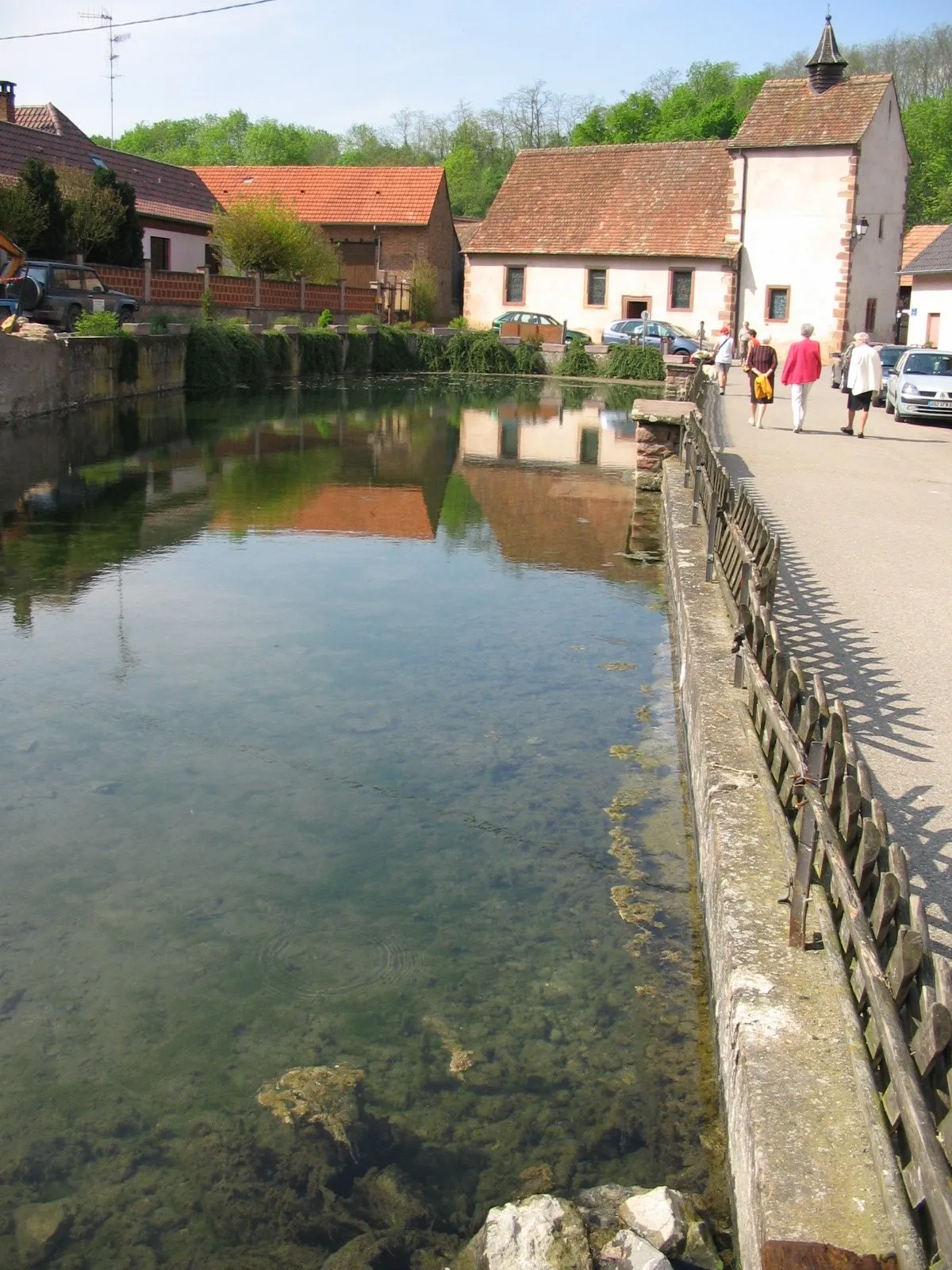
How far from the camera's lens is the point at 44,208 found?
34.2m

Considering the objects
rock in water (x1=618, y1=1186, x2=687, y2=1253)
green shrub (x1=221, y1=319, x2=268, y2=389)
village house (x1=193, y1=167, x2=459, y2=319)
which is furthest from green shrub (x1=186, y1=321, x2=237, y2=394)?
rock in water (x1=618, y1=1186, x2=687, y2=1253)

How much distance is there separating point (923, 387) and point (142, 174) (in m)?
35.3

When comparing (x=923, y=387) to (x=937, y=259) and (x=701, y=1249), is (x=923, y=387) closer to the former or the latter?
(x=937, y=259)

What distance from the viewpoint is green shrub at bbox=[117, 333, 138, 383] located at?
2631cm

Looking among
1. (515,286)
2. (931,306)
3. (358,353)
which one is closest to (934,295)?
(931,306)

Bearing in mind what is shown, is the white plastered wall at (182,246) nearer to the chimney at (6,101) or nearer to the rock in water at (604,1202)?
the chimney at (6,101)

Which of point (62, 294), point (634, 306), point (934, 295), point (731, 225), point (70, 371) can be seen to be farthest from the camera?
point (634, 306)

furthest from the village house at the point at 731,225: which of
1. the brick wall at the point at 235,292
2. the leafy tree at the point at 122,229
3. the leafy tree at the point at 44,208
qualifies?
the leafy tree at the point at 44,208

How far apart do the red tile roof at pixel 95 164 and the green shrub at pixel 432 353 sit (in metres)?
11.0

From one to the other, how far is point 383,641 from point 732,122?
80.2m

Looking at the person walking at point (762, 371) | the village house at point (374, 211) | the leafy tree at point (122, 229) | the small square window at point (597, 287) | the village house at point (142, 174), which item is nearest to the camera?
the person walking at point (762, 371)

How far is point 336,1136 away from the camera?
3850 millimetres

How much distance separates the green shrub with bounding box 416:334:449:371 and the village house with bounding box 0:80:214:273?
9.58 meters

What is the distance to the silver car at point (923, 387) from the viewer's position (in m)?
24.1
